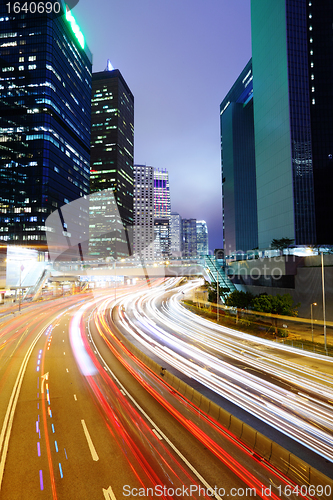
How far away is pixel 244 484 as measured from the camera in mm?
8688

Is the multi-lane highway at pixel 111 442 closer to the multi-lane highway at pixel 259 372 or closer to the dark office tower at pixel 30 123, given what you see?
the multi-lane highway at pixel 259 372

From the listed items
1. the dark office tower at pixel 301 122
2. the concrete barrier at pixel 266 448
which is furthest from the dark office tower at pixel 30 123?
the concrete barrier at pixel 266 448

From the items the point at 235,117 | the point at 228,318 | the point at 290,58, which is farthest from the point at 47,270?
the point at 235,117

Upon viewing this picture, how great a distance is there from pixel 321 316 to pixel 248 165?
106m

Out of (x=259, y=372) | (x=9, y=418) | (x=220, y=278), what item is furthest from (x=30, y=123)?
(x=259, y=372)

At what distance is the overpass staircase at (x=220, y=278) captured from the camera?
5195 cm

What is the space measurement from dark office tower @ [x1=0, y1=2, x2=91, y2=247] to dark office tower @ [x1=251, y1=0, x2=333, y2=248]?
92267mm

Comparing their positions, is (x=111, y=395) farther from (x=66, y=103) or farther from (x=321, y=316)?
(x=66, y=103)

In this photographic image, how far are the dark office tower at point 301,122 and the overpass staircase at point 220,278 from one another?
24786mm

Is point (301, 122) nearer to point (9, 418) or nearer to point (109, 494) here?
point (9, 418)

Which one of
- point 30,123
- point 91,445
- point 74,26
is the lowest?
point 91,445

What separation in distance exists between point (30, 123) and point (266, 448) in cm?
14243

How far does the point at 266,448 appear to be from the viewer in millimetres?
9945

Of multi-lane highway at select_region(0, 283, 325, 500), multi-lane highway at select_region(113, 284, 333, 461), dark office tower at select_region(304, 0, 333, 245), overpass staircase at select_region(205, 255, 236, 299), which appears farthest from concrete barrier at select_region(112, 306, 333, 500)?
dark office tower at select_region(304, 0, 333, 245)
